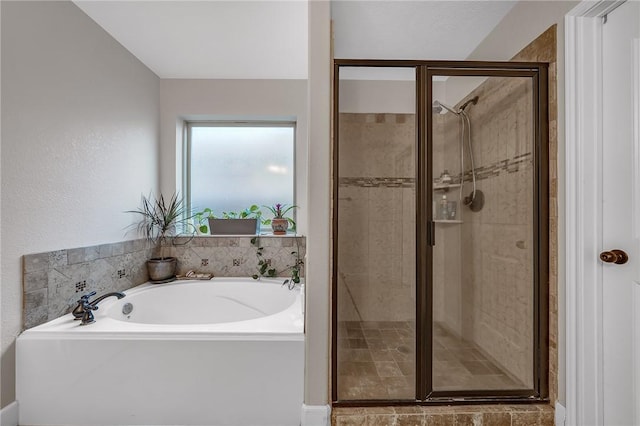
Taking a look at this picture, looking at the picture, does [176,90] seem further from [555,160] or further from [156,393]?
[555,160]

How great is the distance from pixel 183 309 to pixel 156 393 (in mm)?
1055

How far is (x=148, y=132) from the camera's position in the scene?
2.69 metres

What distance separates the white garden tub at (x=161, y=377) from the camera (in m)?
1.51

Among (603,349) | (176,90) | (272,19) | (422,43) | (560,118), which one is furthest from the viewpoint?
(176,90)

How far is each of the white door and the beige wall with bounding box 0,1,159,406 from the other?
2.76 metres

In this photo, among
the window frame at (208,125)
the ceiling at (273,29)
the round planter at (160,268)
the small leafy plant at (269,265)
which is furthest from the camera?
the window frame at (208,125)

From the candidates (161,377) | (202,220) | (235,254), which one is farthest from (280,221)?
(161,377)

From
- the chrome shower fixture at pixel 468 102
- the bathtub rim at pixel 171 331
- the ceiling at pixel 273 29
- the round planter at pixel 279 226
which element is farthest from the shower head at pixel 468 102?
the round planter at pixel 279 226

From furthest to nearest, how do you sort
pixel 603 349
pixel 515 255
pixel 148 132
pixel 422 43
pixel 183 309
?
pixel 148 132, pixel 183 309, pixel 422 43, pixel 515 255, pixel 603 349

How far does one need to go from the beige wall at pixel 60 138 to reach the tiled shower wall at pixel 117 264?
61 mm

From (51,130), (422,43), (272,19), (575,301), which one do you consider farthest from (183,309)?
(422,43)

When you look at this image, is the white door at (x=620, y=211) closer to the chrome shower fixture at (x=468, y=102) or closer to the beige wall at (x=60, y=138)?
the chrome shower fixture at (x=468, y=102)

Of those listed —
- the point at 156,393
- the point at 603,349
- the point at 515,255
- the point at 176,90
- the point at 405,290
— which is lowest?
the point at 156,393

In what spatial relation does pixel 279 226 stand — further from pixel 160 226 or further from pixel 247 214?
pixel 160 226
